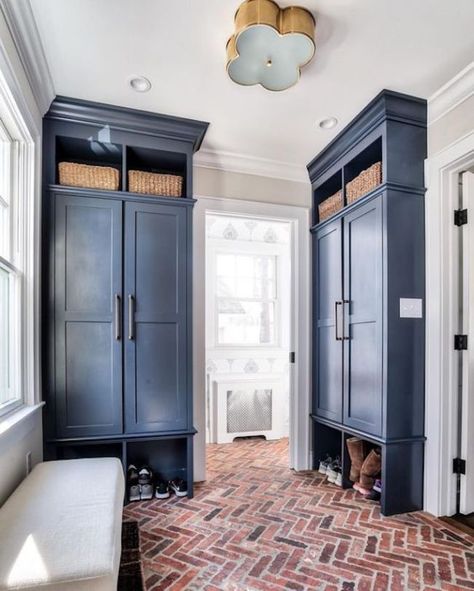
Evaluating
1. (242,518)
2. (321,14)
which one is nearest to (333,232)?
(321,14)

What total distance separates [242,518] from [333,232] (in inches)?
84.7

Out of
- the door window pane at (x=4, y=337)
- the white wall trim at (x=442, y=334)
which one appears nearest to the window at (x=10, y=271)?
the door window pane at (x=4, y=337)

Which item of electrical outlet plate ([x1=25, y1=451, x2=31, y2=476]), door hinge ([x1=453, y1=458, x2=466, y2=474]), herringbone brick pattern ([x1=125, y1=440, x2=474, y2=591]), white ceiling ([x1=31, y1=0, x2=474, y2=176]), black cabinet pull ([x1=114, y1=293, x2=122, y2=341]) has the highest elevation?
white ceiling ([x1=31, y1=0, x2=474, y2=176])

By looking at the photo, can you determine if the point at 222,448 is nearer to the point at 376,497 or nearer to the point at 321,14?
the point at 376,497

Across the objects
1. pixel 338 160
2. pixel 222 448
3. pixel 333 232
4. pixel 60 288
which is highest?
pixel 338 160

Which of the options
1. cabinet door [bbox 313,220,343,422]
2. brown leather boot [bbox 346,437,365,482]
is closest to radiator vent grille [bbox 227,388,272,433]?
cabinet door [bbox 313,220,343,422]

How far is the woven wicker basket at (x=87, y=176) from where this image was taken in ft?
8.53

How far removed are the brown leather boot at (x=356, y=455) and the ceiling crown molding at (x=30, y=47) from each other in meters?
3.09

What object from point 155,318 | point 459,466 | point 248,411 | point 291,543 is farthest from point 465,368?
point 248,411

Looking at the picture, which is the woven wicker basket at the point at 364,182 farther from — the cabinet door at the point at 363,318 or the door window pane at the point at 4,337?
the door window pane at the point at 4,337

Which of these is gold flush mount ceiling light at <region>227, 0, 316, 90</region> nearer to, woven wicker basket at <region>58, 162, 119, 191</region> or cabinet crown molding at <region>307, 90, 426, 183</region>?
cabinet crown molding at <region>307, 90, 426, 183</region>

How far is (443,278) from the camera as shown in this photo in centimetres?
242

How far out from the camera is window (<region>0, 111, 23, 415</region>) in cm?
206

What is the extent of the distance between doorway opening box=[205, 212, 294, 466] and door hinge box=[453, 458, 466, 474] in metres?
1.96
